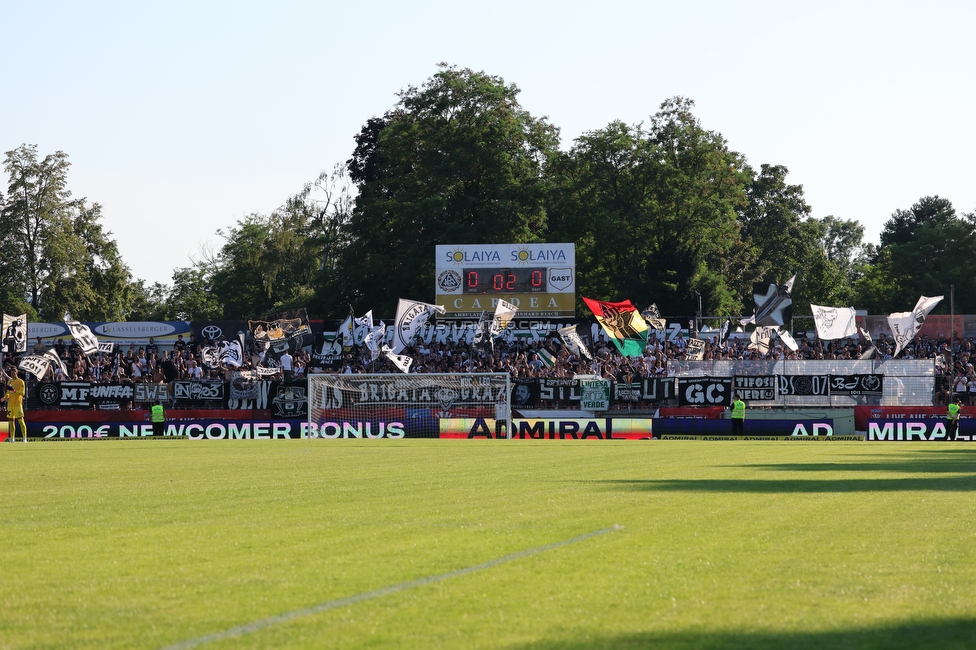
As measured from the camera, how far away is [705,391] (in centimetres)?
5031

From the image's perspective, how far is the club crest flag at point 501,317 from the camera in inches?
2188

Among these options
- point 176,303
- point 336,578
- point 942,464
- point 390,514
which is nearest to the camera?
point 336,578

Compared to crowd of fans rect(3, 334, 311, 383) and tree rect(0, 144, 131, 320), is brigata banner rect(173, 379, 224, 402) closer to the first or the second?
crowd of fans rect(3, 334, 311, 383)

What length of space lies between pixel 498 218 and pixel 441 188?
18.3 feet

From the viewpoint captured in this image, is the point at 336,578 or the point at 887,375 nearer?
the point at 336,578

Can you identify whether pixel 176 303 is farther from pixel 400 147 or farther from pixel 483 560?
pixel 483 560

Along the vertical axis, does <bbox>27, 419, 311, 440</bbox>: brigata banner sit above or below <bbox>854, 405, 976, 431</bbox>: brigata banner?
below

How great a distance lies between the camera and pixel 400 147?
3250 inches

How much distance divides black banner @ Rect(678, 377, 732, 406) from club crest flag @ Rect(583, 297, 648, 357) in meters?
2.48

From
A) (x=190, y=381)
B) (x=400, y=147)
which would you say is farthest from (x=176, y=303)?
(x=190, y=381)

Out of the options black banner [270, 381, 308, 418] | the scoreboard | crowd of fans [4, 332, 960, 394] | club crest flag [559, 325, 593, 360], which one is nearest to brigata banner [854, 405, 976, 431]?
crowd of fans [4, 332, 960, 394]

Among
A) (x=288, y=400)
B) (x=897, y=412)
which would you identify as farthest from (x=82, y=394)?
(x=897, y=412)

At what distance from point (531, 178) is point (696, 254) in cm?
1239

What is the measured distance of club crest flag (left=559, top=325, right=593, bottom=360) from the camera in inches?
2143
